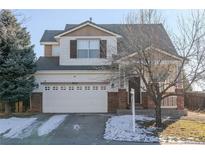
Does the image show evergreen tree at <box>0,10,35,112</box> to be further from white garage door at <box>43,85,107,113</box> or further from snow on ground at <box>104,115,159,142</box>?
snow on ground at <box>104,115,159,142</box>

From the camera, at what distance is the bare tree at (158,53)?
1552cm

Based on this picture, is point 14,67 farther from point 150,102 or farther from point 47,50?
point 150,102

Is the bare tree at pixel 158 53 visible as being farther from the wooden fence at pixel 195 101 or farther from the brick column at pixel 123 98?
the wooden fence at pixel 195 101

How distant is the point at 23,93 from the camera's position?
21.1 meters

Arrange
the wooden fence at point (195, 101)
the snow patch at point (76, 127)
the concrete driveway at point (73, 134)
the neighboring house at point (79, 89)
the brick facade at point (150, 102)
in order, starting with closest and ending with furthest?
the concrete driveway at point (73, 134)
the snow patch at point (76, 127)
the brick facade at point (150, 102)
the neighboring house at point (79, 89)
the wooden fence at point (195, 101)

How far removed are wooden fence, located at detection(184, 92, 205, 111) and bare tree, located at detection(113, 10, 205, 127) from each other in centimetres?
662

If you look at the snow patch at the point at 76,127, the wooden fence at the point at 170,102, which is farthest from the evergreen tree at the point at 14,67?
the wooden fence at the point at 170,102

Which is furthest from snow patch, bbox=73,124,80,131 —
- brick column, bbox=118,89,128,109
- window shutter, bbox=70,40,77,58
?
window shutter, bbox=70,40,77,58

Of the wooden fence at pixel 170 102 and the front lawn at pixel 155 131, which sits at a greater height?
the wooden fence at pixel 170 102

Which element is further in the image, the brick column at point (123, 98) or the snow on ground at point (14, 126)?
the brick column at point (123, 98)

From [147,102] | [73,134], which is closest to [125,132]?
[73,134]

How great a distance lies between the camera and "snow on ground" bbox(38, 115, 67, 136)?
1566 cm

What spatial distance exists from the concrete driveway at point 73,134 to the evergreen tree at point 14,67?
3041 mm
